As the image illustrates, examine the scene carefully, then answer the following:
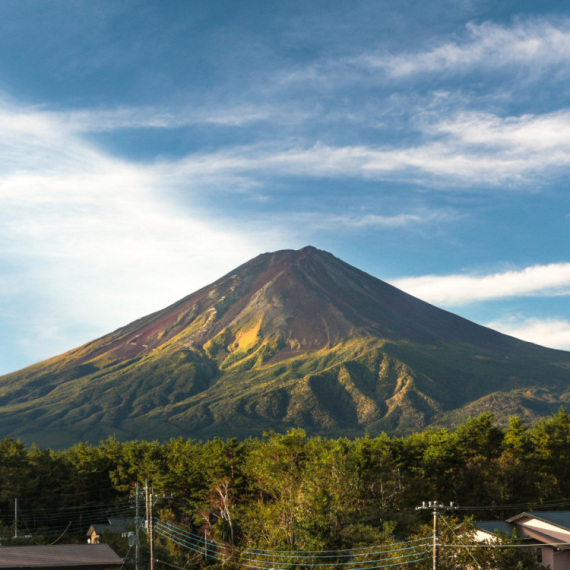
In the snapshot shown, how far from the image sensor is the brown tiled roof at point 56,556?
94.0 ft

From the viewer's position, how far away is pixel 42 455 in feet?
Result: 226

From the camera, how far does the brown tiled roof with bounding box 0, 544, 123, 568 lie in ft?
94.0

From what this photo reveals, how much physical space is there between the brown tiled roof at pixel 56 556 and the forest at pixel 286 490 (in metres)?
7.18

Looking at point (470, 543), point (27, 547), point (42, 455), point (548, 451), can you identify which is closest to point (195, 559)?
point (27, 547)

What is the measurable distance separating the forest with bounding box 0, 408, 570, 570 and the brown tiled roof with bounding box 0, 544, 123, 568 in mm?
7180

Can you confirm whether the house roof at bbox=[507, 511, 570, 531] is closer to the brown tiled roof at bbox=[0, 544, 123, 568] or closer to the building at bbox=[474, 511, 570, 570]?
the building at bbox=[474, 511, 570, 570]

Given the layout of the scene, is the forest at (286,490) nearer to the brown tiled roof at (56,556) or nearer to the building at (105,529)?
the building at (105,529)

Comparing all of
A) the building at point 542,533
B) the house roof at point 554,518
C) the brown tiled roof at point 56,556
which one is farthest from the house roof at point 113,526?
the house roof at point 554,518

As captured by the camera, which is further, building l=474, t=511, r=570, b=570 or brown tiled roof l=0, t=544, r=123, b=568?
building l=474, t=511, r=570, b=570

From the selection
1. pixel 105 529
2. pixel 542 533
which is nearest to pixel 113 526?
pixel 105 529

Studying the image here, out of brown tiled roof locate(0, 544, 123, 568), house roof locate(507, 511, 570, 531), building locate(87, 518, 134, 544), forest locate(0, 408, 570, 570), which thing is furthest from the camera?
building locate(87, 518, 134, 544)

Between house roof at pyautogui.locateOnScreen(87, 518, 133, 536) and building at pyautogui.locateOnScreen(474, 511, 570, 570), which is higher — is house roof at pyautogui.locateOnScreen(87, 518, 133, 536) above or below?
below

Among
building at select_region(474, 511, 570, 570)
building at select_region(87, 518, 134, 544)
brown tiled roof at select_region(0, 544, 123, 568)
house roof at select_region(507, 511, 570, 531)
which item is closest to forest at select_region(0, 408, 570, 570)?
building at select_region(87, 518, 134, 544)

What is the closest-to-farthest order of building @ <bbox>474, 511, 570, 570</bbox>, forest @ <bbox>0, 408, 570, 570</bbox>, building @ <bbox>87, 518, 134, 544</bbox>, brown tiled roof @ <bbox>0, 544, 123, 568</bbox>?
brown tiled roof @ <bbox>0, 544, 123, 568</bbox> < building @ <bbox>474, 511, 570, 570</bbox> < forest @ <bbox>0, 408, 570, 570</bbox> < building @ <bbox>87, 518, 134, 544</bbox>
